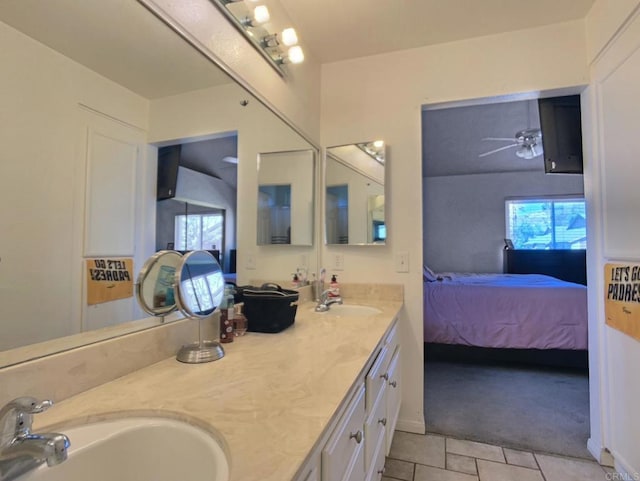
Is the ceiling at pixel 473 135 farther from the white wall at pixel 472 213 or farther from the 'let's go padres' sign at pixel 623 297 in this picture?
the 'let's go padres' sign at pixel 623 297

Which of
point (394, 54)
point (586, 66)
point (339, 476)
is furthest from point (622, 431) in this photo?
point (394, 54)

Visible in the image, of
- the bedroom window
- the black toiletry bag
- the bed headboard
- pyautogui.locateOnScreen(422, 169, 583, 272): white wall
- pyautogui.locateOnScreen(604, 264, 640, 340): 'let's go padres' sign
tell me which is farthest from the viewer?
pyautogui.locateOnScreen(422, 169, 583, 272): white wall

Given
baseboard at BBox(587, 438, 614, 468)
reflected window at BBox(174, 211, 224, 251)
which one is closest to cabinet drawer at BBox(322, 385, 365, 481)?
reflected window at BBox(174, 211, 224, 251)

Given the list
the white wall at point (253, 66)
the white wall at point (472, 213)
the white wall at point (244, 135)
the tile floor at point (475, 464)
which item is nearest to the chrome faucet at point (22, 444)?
the white wall at point (244, 135)

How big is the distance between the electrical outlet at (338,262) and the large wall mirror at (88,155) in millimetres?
1086

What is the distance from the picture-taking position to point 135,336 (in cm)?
94

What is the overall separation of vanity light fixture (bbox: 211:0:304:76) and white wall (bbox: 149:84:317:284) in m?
0.25

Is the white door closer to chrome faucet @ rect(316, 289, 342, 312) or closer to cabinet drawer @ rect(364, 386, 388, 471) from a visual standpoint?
cabinet drawer @ rect(364, 386, 388, 471)

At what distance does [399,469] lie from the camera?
66.6 inches

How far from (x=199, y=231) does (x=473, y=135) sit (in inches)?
180

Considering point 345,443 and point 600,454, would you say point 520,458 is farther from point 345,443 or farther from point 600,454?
point 345,443

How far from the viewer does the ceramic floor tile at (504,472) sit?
1.62 metres

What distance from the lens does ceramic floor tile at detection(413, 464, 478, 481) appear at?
1616 millimetres

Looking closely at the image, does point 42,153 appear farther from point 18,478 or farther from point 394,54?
point 394,54
